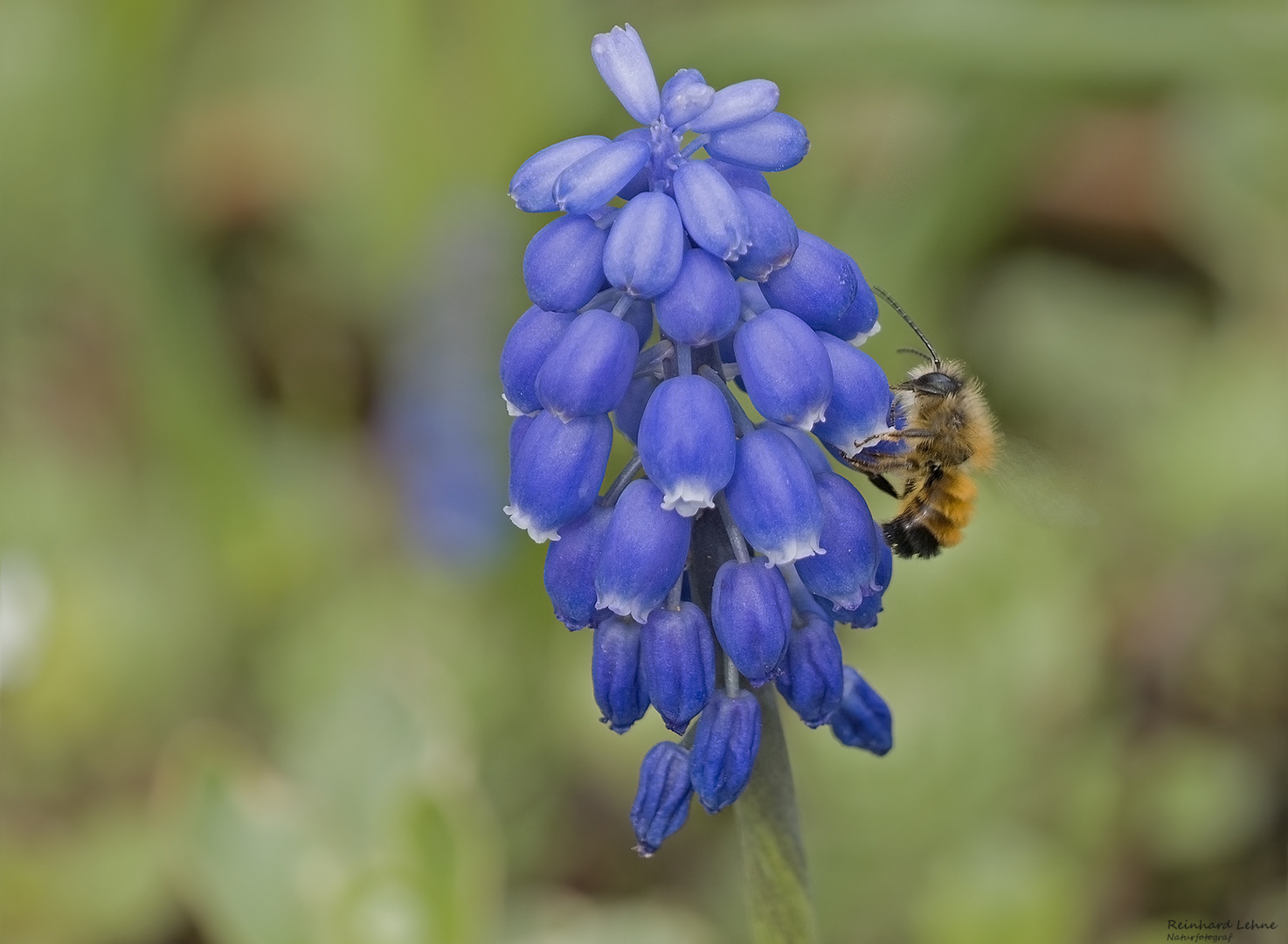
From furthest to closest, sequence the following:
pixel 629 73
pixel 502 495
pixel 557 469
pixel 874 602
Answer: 1. pixel 502 495
2. pixel 874 602
3. pixel 629 73
4. pixel 557 469

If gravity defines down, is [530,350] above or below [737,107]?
below

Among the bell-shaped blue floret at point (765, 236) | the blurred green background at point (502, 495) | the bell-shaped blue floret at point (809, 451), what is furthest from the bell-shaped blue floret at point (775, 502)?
the blurred green background at point (502, 495)

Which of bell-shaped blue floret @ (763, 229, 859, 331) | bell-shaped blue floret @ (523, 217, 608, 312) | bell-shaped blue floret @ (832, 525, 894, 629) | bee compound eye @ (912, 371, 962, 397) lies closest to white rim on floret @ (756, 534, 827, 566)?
bell-shaped blue floret @ (832, 525, 894, 629)

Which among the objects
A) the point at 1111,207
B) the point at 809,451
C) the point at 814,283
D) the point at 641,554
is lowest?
the point at 641,554

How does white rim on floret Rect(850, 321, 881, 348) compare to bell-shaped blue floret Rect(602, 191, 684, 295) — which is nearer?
bell-shaped blue floret Rect(602, 191, 684, 295)

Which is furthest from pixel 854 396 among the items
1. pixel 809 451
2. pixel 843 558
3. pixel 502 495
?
pixel 502 495

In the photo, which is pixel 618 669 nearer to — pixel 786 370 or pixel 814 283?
pixel 786 370

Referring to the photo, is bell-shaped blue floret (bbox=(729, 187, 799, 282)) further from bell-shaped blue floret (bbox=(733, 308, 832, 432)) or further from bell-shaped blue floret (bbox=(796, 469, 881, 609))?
bell-shaped blue floret (bbox=(796, 469, 881, 609))
